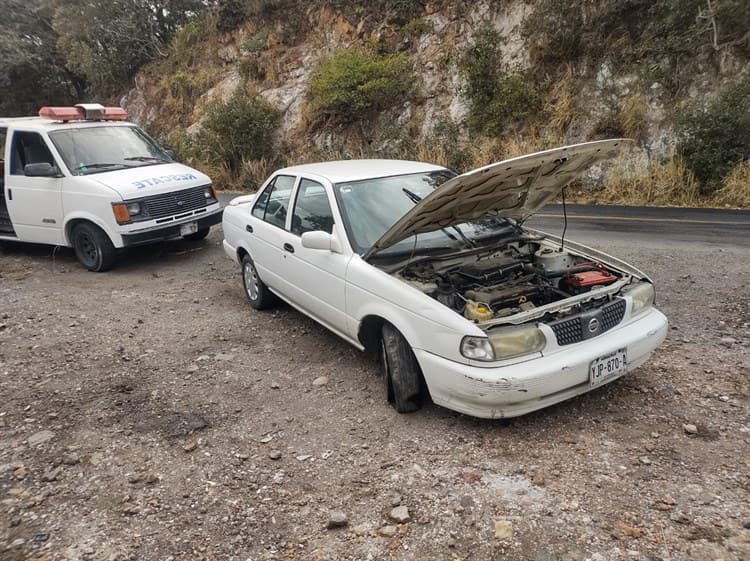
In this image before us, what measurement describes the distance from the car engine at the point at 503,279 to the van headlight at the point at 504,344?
0.17 m

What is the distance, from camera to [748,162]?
10547 mm

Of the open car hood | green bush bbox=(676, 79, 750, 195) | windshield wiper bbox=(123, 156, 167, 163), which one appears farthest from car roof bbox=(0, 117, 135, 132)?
green bush bbox=(676, 79, 750, 195)

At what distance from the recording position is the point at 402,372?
357cm

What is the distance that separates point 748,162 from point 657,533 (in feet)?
34.9

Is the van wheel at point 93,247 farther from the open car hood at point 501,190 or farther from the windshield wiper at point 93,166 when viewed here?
the open car hood at point 501,190

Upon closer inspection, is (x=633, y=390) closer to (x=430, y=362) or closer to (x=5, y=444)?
(x=430, y=362)

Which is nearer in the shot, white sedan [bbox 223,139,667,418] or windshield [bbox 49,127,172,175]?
white sedan [bbox 223,139,667,418]

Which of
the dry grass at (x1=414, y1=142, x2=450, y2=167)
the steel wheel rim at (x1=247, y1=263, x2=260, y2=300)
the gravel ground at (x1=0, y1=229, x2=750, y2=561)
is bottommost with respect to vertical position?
the gravel ground at (x1=0, y1=229, x2=750, y2=561)

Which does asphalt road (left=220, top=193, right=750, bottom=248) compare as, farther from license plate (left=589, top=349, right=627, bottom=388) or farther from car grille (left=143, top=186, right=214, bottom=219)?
car grille (left=143, top=186, right=214, bottom=219)

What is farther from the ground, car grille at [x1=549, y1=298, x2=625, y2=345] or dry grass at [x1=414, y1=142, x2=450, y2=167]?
dry grass at [x1=414, y1=142, x2=450, y2=167]

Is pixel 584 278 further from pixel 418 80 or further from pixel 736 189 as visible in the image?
pixel 418 80

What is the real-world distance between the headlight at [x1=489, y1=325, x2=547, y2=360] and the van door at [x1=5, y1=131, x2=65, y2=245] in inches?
266

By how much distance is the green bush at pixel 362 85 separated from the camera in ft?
52.2

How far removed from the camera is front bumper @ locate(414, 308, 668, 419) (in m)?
3.10
